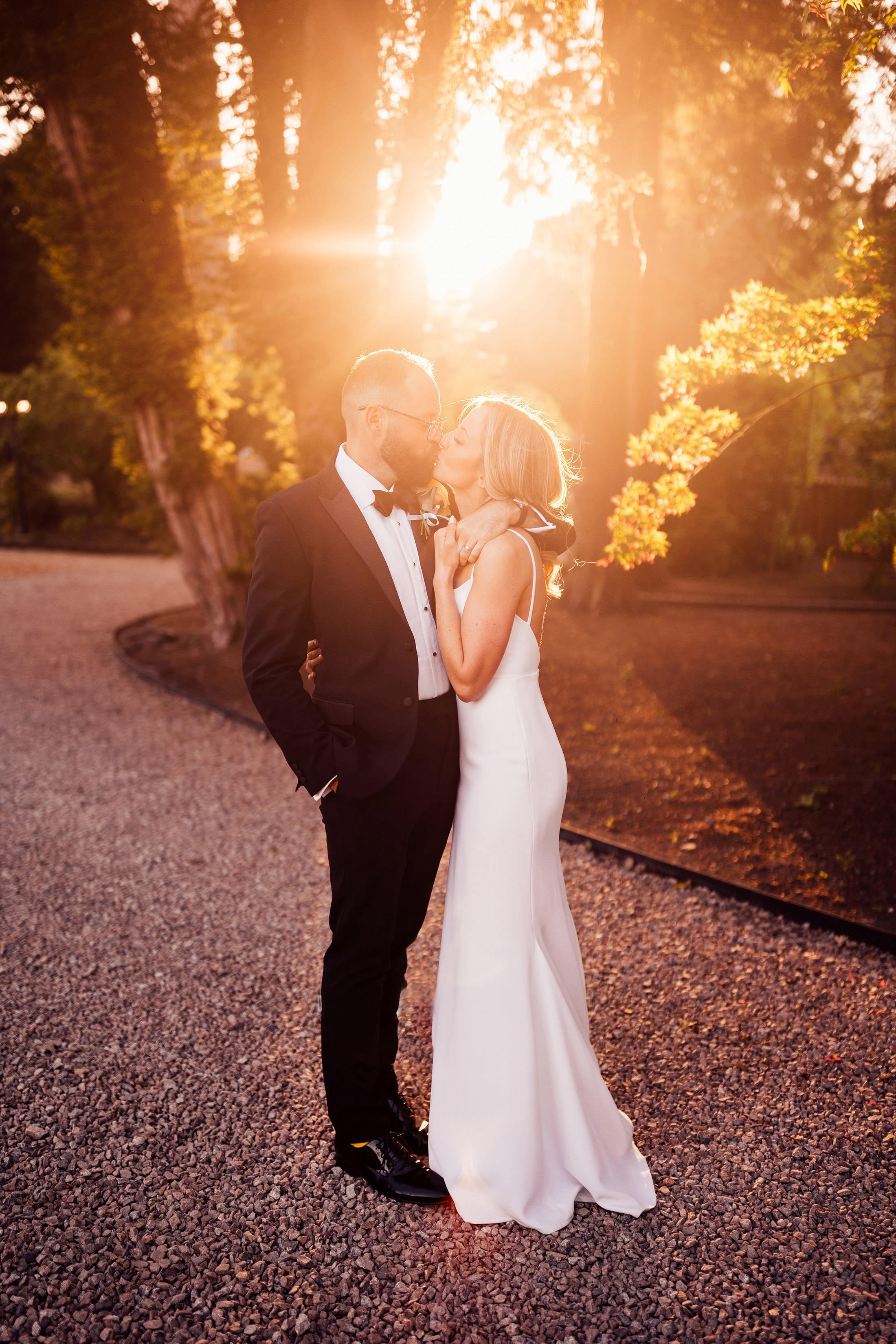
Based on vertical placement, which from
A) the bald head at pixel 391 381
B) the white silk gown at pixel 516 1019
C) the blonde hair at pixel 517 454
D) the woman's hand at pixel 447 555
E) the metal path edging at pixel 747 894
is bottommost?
the metal path edging at pixel 747 894

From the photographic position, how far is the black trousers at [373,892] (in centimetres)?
273

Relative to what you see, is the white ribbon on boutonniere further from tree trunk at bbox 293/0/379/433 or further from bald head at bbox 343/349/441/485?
tree trunk at bbox 293/0/379/433

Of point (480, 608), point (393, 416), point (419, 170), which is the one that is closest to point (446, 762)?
point (480, 608)

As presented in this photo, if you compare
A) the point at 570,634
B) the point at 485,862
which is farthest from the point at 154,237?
the point at 485,862

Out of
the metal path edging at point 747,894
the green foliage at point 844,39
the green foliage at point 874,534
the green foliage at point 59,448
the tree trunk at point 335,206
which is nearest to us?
the green foliage at point 844,39

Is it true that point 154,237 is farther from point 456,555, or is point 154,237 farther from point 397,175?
point 456,555

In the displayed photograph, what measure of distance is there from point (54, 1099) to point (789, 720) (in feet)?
23.6

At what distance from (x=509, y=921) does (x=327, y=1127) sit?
1.10 meters

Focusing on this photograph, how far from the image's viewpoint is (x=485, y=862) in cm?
276

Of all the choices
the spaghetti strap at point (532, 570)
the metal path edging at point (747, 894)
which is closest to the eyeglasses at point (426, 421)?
the spaghetti strap at point (532, 570)

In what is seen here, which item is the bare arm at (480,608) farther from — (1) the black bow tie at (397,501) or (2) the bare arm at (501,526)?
(1) the black bow tie at (397,501)

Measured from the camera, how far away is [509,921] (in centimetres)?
274

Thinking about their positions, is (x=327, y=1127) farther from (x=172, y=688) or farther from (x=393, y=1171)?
(x=172, y=688)

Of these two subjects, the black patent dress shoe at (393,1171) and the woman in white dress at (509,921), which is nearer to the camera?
the woman in white dress at (509,921)
